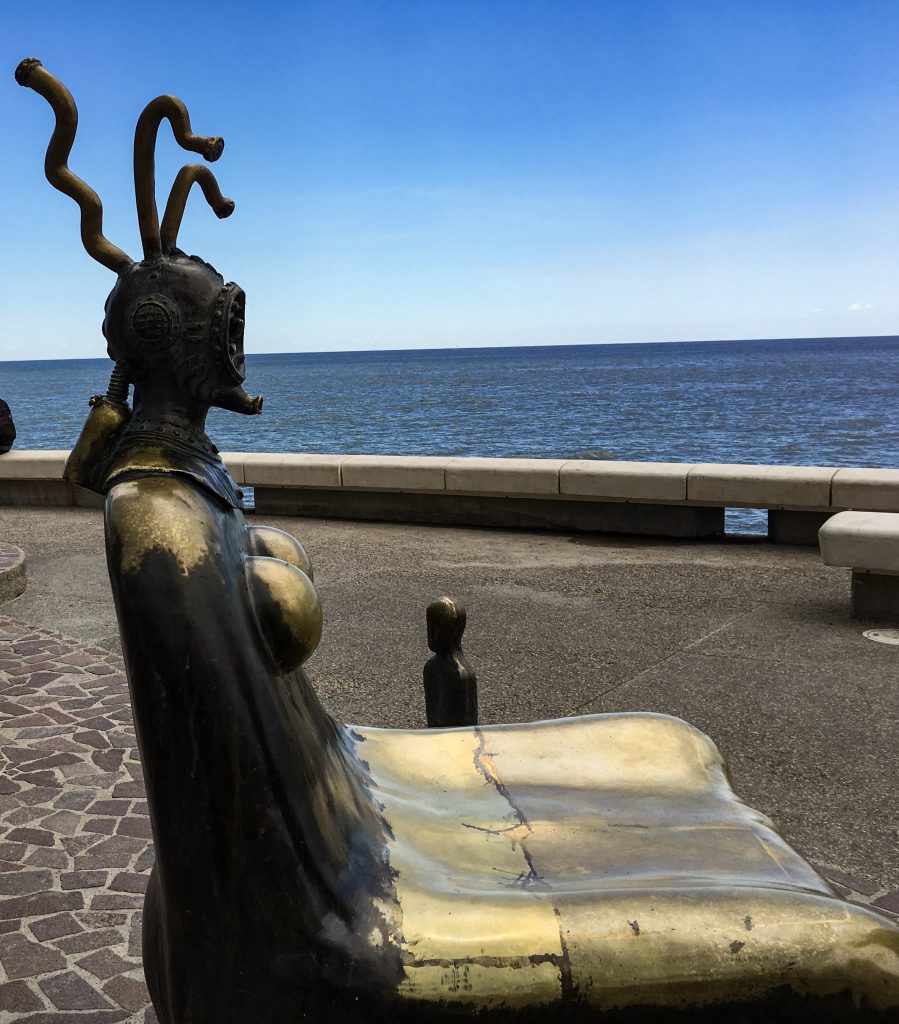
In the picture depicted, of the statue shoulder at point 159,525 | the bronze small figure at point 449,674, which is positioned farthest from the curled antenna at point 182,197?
the bronze small figure at point 449,674

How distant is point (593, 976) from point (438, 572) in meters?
6.13

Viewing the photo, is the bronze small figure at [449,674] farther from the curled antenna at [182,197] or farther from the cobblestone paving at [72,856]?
the curled antenna at [182,197]

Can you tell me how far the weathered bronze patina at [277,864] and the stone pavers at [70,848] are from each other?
3.82 ft

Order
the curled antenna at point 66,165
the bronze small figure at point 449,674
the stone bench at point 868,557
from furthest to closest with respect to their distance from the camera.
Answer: the stone bench at point 868,557 < the bronze small figure at point 449,674 < the curled antenna at point 66,165

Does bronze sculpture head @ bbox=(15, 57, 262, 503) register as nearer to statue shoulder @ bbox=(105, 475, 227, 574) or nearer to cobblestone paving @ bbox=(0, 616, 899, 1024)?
statue shoulder @ bbox=(105, 475, 227, 574)

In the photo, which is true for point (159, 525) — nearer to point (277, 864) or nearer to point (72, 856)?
point (277, 864)

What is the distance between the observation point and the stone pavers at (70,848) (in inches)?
114

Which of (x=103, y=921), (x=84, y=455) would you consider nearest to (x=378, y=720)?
(x=103, y=921)

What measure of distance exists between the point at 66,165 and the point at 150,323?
31 cm

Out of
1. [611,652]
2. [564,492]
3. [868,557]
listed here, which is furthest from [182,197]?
[564,492]

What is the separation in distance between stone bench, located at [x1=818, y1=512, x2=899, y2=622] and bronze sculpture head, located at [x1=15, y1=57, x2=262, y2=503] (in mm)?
5073

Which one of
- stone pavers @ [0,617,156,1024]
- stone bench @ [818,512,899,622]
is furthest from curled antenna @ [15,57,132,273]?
stone bench @ [818,512,899,622]

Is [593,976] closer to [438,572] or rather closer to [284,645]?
[284,645]

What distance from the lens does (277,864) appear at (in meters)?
1.60
